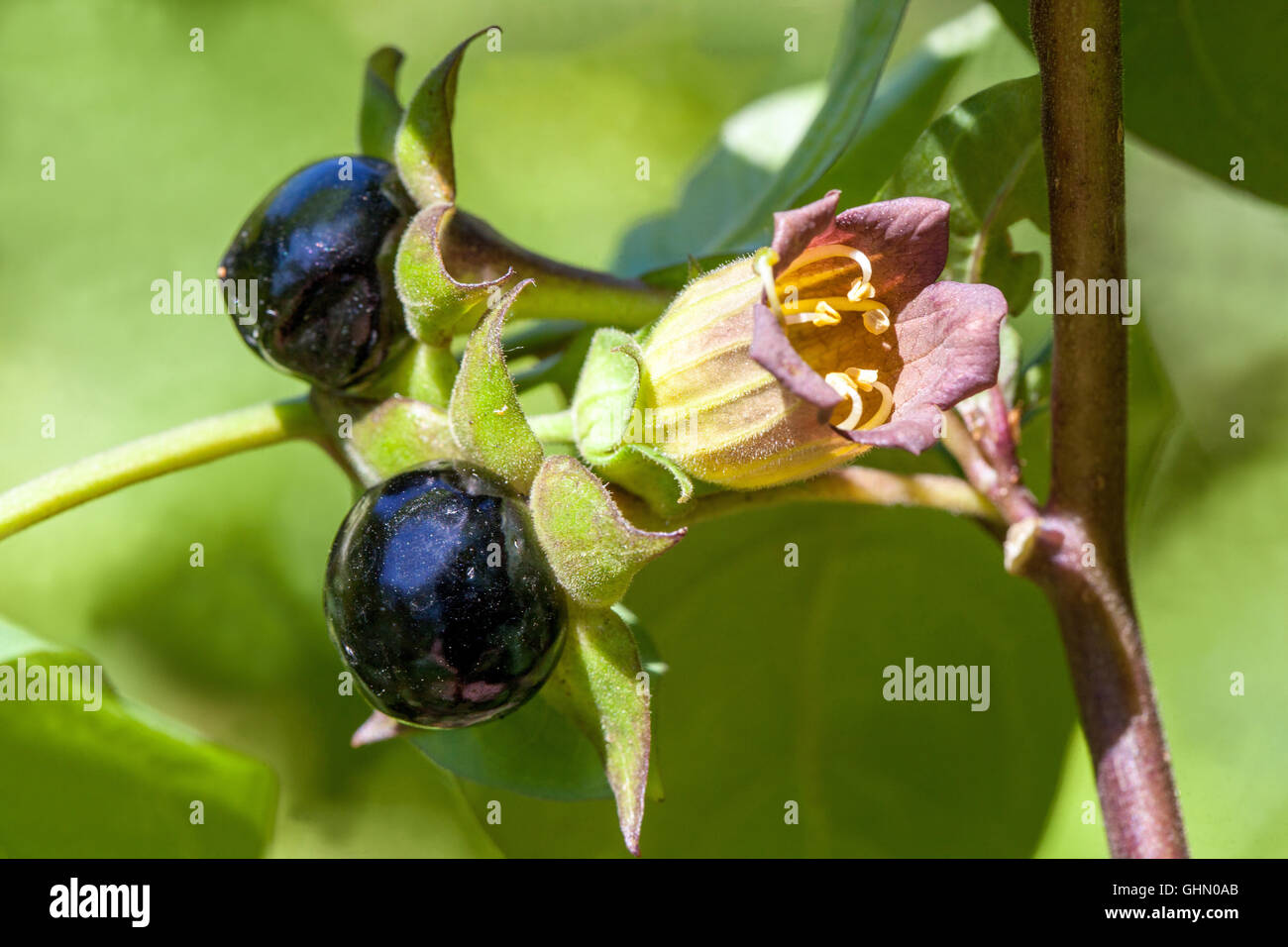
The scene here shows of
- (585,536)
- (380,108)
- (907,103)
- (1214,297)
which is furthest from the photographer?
(1214,297)

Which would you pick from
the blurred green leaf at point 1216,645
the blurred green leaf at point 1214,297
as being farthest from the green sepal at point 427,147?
the blurred green leaf at point 1214,297

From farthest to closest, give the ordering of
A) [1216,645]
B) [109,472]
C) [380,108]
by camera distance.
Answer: [1216,645] → [380,108] → [109,472]

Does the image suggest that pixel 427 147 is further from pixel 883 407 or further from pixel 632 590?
pixel 632 590

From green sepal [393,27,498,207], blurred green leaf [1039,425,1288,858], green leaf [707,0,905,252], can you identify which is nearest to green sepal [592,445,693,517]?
green sepal [393,27,498,207]

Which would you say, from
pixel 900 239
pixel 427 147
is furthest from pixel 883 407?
pixel 427 147
